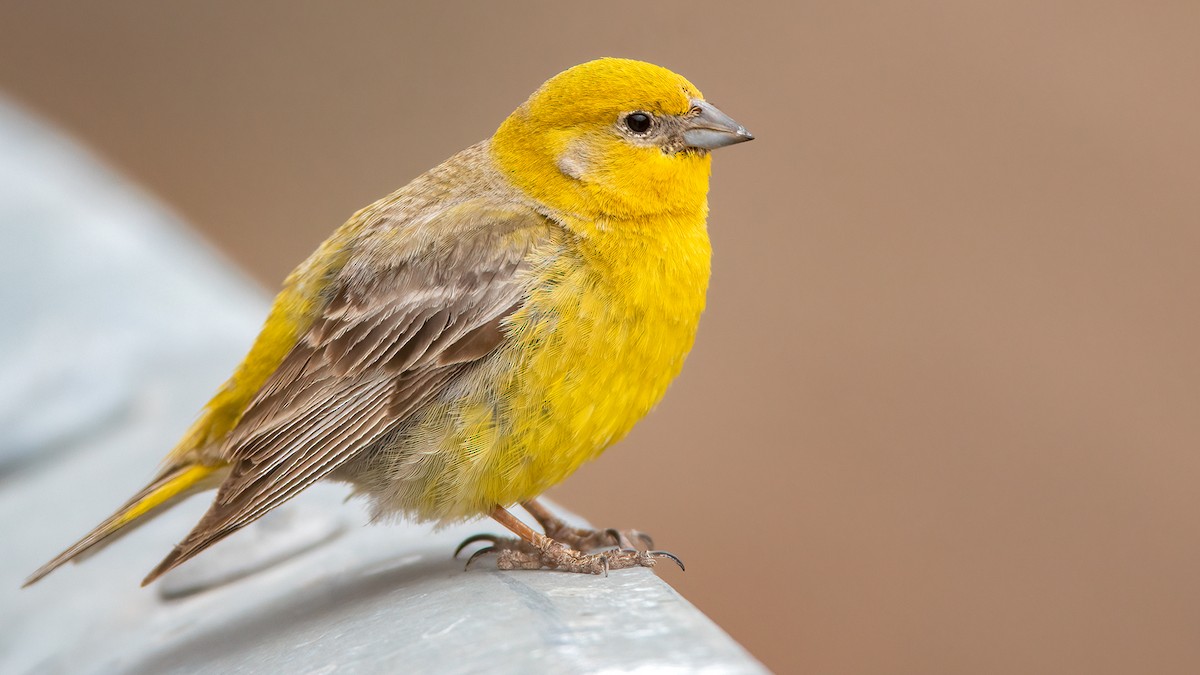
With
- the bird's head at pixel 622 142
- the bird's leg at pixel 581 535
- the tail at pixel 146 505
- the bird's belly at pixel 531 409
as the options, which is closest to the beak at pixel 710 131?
the bird's head at pixel 622 142

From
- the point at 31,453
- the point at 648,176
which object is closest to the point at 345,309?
the point at 648,176

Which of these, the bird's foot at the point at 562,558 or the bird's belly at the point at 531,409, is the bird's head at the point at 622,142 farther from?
the bird's foot at the point at 562,558

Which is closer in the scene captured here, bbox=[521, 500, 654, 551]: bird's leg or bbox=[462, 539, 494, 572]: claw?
bbox=[462, 539, 494, 572]: claw

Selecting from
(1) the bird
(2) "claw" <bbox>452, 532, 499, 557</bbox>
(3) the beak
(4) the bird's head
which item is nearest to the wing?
(1) the bird

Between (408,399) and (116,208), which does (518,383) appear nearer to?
(408,399)

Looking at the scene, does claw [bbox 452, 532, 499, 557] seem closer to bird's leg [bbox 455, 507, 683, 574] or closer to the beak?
bird's leg [bbox 455, 507, 683, 574]

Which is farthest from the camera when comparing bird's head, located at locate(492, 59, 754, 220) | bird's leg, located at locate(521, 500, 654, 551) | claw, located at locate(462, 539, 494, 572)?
bird's leg, located at locate(521, 500, 654, 551)

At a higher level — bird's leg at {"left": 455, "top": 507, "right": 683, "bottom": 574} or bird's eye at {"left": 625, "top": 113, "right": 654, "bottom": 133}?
bird's eye at {"left": 625, "top": 113, "right": 654, "bottom": 133}
